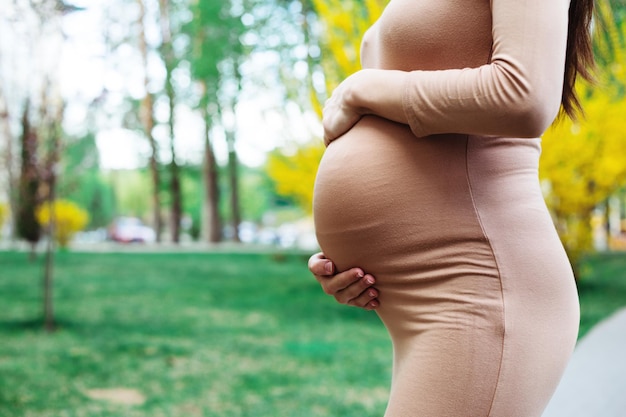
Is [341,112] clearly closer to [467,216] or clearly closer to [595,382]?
→ [467,216]

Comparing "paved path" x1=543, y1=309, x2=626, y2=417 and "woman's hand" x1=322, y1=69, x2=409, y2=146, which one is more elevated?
"woman's hand" x1=322, y1=69, x2=409, y2=146

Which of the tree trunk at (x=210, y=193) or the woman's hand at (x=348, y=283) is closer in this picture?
the woman's hand at (x=348, y=283)

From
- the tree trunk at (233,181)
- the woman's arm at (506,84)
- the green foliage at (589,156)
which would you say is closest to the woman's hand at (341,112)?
the woman's arm at (506,84)

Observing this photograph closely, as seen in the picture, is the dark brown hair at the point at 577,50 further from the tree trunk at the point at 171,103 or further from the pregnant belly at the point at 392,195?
the tree trunk at the point at 171,103

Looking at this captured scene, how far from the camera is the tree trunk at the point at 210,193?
2286cm

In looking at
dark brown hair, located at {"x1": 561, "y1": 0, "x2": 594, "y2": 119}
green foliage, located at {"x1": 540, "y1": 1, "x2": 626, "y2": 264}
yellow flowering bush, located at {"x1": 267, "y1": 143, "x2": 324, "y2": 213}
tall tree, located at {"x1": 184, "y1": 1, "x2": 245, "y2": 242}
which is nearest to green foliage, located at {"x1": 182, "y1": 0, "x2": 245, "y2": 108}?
tall tree, located at {"x1": 184, "y1": 1, "x2": 245, "y2": 242}

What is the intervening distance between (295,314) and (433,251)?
7.23 meters

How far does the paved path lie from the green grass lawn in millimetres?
1280

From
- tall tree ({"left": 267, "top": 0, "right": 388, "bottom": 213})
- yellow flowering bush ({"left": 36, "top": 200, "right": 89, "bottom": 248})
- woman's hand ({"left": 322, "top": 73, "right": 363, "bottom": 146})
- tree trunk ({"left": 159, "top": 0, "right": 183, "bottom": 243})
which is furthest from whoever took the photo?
tree trunk ({"left": 159, "top": 0, "right": 183, "bottom": 243})

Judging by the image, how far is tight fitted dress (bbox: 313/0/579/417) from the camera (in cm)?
94

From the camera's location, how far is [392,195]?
105 cm

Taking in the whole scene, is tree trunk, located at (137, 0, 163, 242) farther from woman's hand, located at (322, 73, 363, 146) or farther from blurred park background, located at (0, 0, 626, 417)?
woman's hand, located at (322, 73, 363, 146)

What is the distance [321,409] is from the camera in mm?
4246

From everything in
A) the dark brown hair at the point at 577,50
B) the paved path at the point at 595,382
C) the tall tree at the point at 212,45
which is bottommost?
the paved path at the point at 595,382
